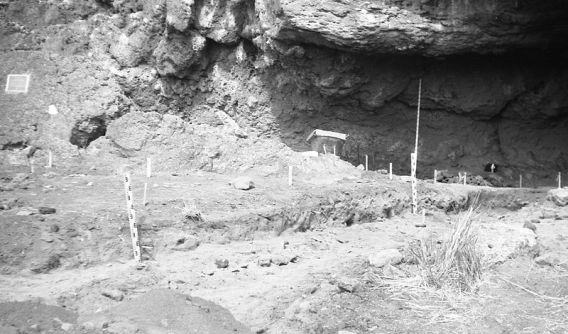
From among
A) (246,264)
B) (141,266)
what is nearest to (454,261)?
(246,264)

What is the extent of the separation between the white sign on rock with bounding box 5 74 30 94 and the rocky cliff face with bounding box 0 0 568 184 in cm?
24

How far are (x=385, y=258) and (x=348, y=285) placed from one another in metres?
1.00

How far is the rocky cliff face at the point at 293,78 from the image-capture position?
622 inches

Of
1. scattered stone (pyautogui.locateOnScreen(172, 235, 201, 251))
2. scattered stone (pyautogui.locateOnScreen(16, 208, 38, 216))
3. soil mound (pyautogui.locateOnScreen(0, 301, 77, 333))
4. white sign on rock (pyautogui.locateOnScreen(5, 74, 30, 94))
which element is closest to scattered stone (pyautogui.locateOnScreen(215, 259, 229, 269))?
scattered stone (pyautogui.locateOnScreen(172, 235, 201, 251))

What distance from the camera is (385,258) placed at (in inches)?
283

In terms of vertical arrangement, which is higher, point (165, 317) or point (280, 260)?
point (280, 260)

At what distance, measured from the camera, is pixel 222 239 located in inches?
335

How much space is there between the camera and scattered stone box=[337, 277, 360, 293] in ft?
20.8

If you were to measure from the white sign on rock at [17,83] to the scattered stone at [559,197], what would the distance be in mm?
13459

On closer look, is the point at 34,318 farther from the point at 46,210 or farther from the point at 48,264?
the point at 46,210

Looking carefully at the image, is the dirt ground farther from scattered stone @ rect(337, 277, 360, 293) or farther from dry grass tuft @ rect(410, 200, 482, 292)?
dry grass tuft @ rect(410, 200, 482, 292)

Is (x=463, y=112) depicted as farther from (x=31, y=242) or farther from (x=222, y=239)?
(x=31, y=242)

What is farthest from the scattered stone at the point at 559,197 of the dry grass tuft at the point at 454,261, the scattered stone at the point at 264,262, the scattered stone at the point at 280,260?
the scattered stone at the point at 264,262

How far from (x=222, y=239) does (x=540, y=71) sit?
1355 cm
